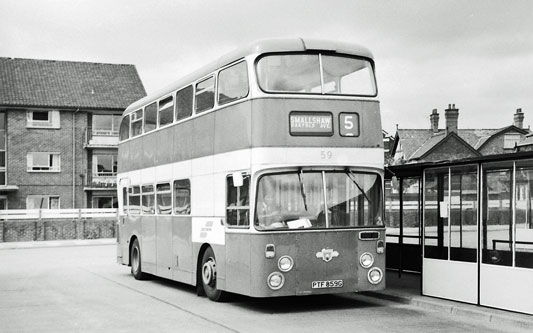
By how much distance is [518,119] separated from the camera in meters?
80.4

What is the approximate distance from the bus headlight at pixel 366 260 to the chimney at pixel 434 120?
62994mm

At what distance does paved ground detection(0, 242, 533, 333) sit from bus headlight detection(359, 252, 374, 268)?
2.50 feet

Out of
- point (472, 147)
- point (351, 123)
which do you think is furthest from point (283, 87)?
point (472, 147)

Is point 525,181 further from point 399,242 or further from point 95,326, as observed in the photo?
point 95,326

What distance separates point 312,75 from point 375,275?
3.46 metres

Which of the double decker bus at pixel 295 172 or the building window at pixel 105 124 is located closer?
the double decker bus at pixel 295 172

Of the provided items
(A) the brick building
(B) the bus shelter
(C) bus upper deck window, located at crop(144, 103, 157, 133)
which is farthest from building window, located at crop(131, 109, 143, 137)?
(A) the brick building

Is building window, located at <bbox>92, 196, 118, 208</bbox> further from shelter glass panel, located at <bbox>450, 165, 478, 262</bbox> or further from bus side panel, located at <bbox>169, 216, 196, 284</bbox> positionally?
shelter glass panel, located at <bbox>450, 165, 478, 262</bbox>

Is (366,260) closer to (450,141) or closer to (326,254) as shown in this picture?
(326,254)

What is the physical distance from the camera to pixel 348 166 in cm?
1270

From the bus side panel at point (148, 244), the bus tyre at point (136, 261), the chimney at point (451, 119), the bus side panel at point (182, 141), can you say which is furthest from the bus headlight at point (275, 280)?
the chimney at point (451, 119)

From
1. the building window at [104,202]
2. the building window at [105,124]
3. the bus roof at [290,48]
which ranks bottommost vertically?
the building window at [104,202]

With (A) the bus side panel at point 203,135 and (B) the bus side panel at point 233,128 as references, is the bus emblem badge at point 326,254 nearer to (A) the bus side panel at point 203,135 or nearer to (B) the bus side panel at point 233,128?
(B) the bus side panel at point 233,128

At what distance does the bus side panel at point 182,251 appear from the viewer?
608 inches
